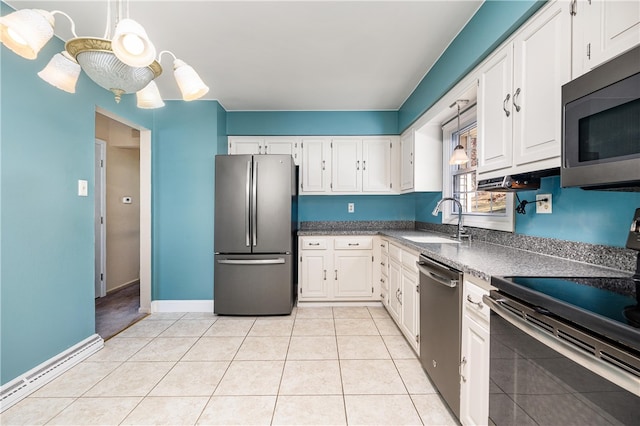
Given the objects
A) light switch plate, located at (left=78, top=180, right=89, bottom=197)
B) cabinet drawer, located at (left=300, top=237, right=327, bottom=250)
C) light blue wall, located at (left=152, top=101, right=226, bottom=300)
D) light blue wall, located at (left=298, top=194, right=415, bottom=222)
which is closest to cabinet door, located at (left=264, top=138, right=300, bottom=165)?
light blue wall, located at (left=298, top=194, right=415, bottom=222)

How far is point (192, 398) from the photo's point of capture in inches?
69.0

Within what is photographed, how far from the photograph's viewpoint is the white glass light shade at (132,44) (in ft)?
3.05

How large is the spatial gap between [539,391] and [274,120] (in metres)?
3.58

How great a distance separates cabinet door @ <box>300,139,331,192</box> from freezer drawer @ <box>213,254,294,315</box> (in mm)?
1094

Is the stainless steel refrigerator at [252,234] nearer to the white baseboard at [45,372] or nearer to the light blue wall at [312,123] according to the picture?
the light blue wall at [312,123]

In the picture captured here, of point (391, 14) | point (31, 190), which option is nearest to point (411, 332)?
point (391, 14)

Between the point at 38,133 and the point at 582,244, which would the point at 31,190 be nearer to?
the point at 38,133

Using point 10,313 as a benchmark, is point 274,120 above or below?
above

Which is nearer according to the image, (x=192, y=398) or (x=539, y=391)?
(x=539, y=391)

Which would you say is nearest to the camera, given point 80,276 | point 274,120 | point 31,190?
point 31,190

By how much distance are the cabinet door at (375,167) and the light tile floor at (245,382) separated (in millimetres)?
1755

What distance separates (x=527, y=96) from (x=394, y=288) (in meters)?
1.93

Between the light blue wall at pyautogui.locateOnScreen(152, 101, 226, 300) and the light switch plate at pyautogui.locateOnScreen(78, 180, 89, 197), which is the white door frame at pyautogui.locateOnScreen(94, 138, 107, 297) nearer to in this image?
the light blue wall at pyautogui.locateOnScreen(152, 101, 226, 300)

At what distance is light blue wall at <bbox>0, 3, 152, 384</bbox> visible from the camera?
1710 millimetres
